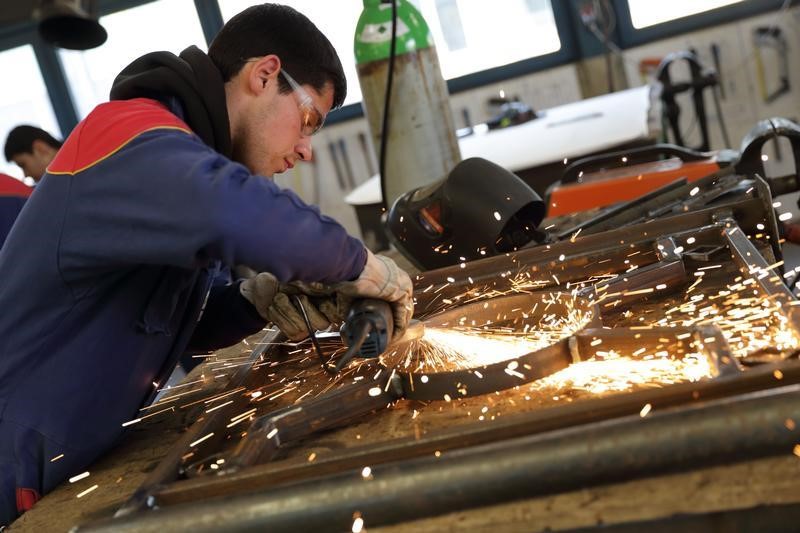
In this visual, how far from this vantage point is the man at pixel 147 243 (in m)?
1.21

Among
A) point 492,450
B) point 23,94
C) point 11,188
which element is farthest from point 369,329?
point 23,94

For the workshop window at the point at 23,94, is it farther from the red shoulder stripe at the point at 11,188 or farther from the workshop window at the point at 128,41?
the red shoulder stripe at the point at 11,188

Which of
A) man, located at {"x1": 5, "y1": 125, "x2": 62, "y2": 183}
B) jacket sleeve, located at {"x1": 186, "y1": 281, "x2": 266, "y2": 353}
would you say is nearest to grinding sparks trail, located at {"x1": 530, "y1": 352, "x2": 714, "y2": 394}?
jacket sleeve, located at {"x1": 186, "y1": 281, "x2": 266, "y2": 353}

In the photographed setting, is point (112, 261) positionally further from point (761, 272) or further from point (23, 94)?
point (23, 94)

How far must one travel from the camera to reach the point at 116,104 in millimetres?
1370

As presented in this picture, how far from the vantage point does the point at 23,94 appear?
24.1ft

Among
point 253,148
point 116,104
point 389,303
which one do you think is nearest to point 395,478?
A: point 389,303

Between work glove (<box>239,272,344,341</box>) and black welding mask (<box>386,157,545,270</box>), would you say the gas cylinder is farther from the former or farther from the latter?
work glove (<box>239,272,344,341</box>)

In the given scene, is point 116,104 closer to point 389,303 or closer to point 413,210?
point 389,303

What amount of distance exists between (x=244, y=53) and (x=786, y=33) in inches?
225

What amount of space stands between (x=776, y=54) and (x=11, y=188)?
5693 mm

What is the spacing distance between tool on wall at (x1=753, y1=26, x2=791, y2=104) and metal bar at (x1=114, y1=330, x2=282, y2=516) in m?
5.90

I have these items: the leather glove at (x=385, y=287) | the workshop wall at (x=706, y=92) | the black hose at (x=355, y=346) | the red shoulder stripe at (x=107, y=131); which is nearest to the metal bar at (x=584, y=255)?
the leather glove at (x=385, y=287)

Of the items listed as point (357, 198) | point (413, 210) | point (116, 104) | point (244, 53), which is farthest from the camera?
point (357, 198)
